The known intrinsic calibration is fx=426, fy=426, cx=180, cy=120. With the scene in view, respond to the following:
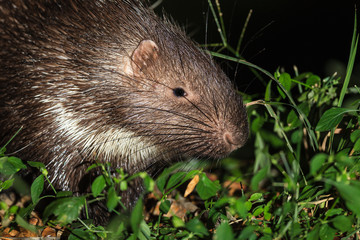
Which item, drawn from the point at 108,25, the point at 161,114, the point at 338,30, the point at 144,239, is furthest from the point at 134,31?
the point at 338,30

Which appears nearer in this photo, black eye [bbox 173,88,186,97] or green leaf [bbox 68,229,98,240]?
green leaf [bbox 68,229,98,240]

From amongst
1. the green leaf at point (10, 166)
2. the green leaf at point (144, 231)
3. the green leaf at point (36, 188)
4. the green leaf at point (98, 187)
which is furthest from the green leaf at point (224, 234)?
the green leaf at point (10, 166)

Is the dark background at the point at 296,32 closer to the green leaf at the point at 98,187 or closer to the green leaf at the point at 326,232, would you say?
the green leaf at the point at 326,232

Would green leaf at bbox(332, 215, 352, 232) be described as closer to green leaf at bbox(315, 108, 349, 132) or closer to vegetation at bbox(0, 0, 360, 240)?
vegetation at bbox(0, 0, 360, 240)

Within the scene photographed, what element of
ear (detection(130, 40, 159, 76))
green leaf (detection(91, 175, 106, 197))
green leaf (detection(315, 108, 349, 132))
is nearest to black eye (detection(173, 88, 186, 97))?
ear (detection(130, 40, 159, 76))

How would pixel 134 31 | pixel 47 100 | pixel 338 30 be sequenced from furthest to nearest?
pixel 338 30 < pixel 134 31 < pixel 47 100

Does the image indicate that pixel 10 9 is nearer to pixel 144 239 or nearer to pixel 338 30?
pixel 144 239
